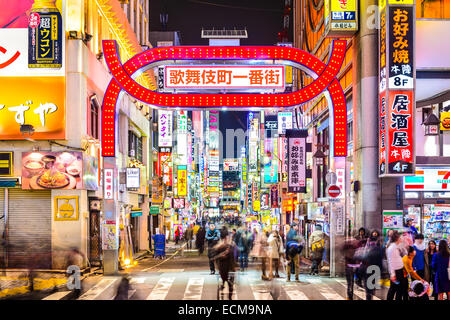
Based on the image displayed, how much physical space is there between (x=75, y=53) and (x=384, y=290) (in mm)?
15484

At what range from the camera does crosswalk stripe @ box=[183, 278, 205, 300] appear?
16797 mm

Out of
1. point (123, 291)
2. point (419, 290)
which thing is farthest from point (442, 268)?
point (123, 291)

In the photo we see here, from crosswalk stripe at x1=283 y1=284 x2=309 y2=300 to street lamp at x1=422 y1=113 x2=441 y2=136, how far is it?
8.34 metres

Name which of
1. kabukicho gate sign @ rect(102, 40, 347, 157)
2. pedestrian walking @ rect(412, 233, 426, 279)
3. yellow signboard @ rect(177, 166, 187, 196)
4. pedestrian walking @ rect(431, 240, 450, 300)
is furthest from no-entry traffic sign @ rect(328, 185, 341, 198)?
yellow signboard @ rect(177, 166, 187, 196)

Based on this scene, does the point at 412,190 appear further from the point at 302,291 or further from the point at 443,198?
the point at 302,291

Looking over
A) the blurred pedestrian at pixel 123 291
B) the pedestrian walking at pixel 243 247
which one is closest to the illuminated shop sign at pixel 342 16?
the pedestrian walking at pixel 243 247

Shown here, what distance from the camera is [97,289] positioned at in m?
19.0

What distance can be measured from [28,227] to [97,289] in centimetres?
727

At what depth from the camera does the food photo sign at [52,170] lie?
23844mm

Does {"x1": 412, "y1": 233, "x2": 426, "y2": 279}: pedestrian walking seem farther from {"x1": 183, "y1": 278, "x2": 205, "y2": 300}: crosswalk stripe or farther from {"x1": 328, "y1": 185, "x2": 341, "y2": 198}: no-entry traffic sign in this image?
{"x1": 183, "y1": 278, "x2": 205, "y2": 300}: crosswalk stripe

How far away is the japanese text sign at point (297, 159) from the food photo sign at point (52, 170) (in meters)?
14.7

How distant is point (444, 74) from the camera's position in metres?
23.5

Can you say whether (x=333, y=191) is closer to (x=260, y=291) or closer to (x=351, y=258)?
(x=260, y=291)
